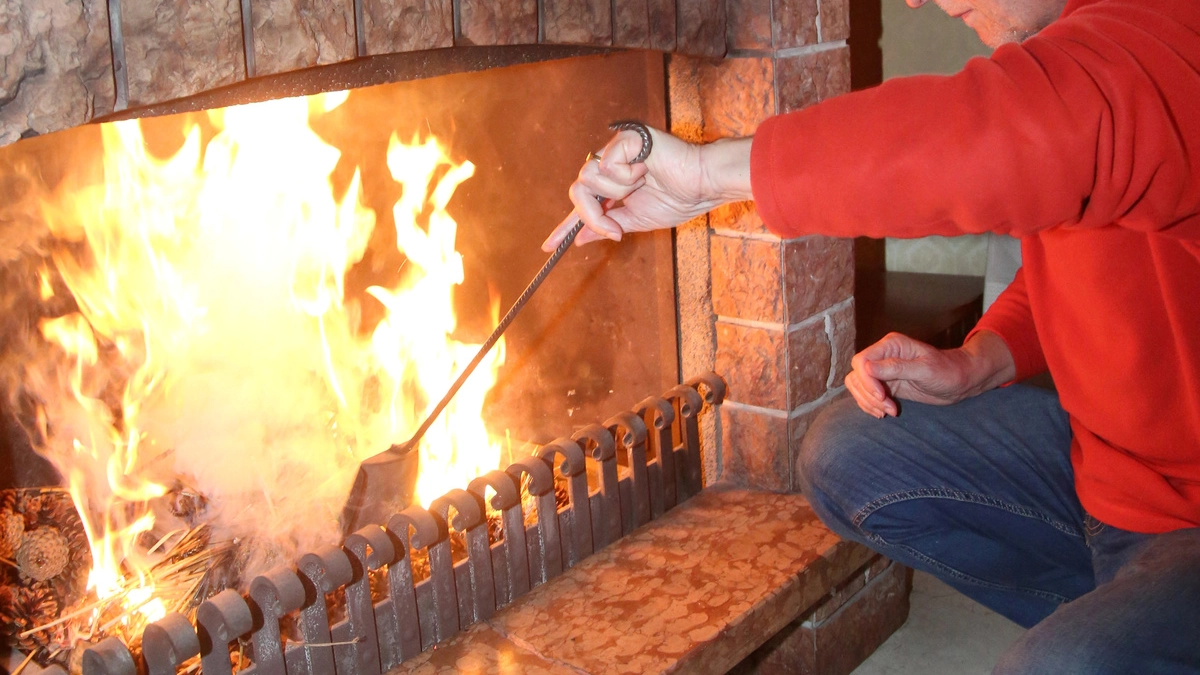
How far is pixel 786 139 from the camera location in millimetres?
1173

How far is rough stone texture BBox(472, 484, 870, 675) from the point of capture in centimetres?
170

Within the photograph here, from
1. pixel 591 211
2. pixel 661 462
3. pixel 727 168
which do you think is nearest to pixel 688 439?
pixel 661 462

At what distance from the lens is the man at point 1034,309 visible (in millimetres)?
1054

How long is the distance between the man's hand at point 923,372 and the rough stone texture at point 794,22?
561 millimetres

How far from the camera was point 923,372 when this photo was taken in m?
1.79

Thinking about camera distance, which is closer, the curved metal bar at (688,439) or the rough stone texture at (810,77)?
the rough stone texture at (810,77)

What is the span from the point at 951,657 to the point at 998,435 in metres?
0.62

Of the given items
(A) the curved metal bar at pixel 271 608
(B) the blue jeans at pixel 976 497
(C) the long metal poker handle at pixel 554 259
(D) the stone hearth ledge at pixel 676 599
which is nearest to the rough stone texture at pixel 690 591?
(D) the stone hearth ledge at pixel 676 599

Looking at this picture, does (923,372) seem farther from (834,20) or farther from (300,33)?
(300,33)

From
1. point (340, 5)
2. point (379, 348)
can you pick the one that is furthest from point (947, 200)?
point (379, 348)

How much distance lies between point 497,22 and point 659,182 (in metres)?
0.40

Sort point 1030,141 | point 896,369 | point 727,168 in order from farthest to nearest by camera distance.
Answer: point 896,369 → point 727,168 → point 1030,141

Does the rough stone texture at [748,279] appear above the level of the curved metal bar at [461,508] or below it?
above

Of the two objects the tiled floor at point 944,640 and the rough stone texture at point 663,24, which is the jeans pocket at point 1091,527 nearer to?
the tiled floor at point 944,640
